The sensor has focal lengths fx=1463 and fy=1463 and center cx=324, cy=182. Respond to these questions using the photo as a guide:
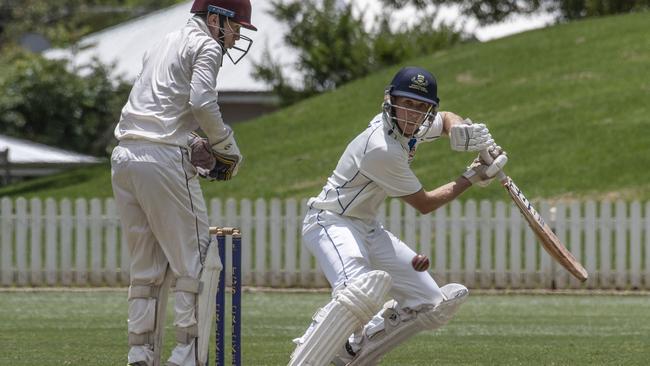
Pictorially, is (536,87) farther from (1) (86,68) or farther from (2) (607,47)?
(1) (86,68)

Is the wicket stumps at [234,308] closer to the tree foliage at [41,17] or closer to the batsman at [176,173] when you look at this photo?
the batsman at [176,173]

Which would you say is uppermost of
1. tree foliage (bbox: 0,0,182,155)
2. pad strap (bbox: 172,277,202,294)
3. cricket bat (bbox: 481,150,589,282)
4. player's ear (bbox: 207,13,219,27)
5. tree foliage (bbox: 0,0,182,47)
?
tree foliage (bbox: 0,0,182,47)

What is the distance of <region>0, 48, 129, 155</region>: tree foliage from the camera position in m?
36.2

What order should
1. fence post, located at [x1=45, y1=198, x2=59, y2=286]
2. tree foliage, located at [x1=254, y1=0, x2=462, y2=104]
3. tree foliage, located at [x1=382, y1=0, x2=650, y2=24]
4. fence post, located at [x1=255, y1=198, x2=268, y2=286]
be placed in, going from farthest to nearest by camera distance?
tree foliage, located at [x1=382, y1=0, x2=650, y2=24] → tree foliage, located at [x1=254, y1=0, x2=462, y2=104] → fence post, located at [x1=45, y1=198, x2=59, y2=286] → fence post, located at [x1=255, y1=198, x2=268, y2=286]

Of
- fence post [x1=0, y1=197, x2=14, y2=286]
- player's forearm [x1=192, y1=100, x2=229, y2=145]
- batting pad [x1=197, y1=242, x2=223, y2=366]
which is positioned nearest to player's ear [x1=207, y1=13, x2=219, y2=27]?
player's forearm [x1=192, y1=100, x2=229, y2=145]

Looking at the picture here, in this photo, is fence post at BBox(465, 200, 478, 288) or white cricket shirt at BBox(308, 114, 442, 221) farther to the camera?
fence post at BBox(465, 200, 478, 288)

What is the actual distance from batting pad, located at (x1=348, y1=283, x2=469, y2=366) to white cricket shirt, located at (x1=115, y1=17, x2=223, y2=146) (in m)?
1.60

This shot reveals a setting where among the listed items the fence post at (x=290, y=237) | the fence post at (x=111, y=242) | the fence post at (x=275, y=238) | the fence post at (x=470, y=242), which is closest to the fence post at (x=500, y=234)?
the fence post at (x=470, y=242)

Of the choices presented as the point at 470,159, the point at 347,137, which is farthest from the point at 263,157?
the point at 470,159

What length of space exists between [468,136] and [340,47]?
24.2 metres

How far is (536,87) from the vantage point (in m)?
25.3

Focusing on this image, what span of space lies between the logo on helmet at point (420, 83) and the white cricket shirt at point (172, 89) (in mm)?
1102

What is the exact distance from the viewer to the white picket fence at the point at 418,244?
17.1 meters

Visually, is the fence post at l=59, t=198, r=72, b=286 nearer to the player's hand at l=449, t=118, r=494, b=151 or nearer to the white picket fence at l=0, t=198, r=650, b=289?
the white picket fence at l=0, t=198, r=650, b=289
